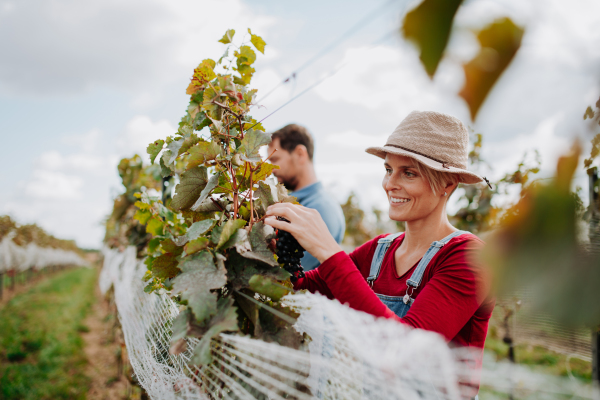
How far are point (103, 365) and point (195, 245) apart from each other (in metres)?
7.11

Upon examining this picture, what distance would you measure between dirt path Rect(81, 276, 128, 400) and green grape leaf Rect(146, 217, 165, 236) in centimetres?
394

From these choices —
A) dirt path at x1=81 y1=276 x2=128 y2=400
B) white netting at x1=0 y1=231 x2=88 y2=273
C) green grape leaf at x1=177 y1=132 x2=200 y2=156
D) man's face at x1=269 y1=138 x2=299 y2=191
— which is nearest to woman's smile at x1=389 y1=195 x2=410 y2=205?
green grape leaf at x1=177 y1=132 x2=200 y2=156

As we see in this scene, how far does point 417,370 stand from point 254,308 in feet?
1.72

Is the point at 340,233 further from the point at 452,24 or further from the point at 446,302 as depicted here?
the point at 452,24

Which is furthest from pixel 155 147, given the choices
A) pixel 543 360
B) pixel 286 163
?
pixel 543 360

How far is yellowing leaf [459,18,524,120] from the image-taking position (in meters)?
0.33

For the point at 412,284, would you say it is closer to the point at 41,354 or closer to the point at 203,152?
the point at 203,152

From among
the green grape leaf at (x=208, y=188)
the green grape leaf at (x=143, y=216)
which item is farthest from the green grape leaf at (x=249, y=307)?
the green grape leaf at (x=143, y=216)

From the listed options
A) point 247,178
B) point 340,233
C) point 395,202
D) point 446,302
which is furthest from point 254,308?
point 340,233

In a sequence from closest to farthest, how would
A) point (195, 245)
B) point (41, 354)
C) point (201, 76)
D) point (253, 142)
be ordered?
point (195, 245)
point (253, 142)
point (201, 76)
point (41, 354)

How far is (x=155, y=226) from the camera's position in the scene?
2.05m

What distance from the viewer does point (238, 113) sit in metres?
1.44

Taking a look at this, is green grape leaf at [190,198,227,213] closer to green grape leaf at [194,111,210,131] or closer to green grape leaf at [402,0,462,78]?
green grape leaf at [194,111,210,131]

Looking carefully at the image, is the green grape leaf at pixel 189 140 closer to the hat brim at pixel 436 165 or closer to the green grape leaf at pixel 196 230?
the green grape leaf at pixel 196 230
